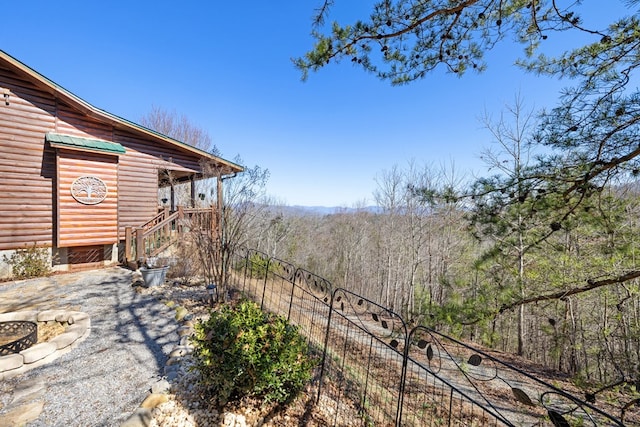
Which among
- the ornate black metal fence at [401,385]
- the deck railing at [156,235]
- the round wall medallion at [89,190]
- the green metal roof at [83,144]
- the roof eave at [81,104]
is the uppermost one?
the roof eave at [81,104]

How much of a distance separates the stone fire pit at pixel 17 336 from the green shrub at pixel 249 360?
8.28 ft

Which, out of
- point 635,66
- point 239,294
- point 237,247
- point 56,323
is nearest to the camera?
point 635,66

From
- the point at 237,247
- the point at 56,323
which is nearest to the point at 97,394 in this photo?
the point at 56,323

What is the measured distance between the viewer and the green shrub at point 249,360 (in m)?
2.47

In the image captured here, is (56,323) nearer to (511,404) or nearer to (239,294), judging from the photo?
(239,294)

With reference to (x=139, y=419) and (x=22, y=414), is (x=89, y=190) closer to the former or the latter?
(x=22, y=414)

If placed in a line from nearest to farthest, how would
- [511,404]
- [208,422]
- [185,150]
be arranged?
[208,422], [511,404], [185,150]

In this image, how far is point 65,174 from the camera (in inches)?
265

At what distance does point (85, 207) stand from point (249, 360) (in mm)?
7477

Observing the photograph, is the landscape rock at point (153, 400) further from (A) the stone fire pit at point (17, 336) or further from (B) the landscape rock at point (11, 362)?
(A) the stone fire pit at point (17, 336)

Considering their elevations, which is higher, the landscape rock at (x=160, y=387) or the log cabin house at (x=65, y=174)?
the log cabin house at (x=65, y=174)

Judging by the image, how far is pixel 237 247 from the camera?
215 inches

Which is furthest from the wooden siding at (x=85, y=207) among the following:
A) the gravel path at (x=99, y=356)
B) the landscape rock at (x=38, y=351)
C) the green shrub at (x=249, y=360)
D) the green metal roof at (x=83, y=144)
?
the green shrub at (x=249, y=360)

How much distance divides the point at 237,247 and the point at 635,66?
6.20 metres
